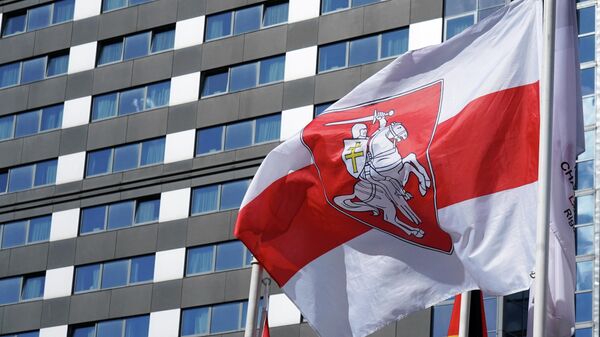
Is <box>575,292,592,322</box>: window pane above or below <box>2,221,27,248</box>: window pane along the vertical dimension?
below

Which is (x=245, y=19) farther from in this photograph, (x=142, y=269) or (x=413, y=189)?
(x=413, y=189)

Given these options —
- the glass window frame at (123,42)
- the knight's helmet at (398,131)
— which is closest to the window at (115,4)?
the glass window frame at (123,42)

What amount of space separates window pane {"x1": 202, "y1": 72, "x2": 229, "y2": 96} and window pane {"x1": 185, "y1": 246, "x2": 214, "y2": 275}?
612 centimetres

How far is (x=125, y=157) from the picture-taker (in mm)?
58312

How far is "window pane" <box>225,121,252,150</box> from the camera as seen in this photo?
181 ft

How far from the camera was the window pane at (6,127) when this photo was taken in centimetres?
6212

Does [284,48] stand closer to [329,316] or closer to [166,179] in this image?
[166,179]

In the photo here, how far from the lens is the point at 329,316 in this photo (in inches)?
829

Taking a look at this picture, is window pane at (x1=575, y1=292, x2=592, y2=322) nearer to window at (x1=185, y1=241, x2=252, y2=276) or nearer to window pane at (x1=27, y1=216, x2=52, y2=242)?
window at (x1=185, y1=241, x2=252, y2=276)

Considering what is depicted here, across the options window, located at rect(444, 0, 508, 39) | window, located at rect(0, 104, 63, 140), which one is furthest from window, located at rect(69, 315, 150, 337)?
window, located at rect(444, 0, 508, 39)

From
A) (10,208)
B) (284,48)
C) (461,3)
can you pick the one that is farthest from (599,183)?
(10,208)

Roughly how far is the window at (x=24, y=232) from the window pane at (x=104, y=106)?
14.6 ft

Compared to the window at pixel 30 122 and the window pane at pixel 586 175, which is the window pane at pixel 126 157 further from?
the window pane at pixel 586 175

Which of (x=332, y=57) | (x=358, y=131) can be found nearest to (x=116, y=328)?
(x=332, y=57)
